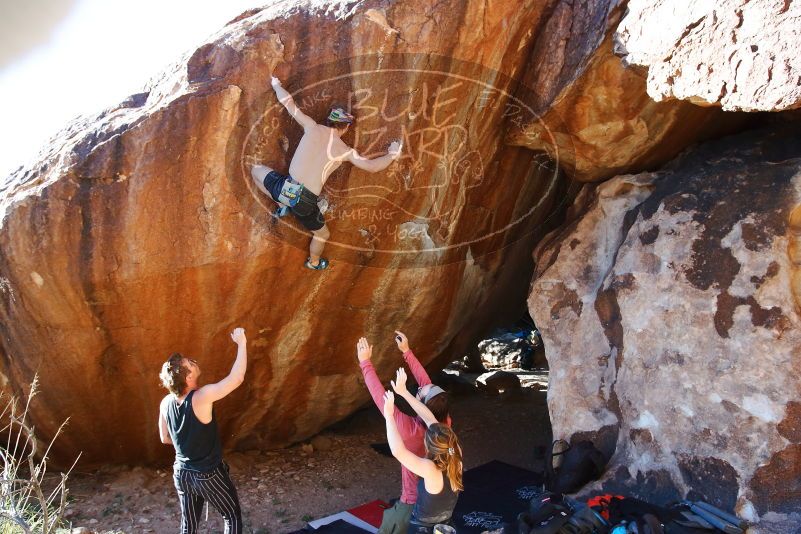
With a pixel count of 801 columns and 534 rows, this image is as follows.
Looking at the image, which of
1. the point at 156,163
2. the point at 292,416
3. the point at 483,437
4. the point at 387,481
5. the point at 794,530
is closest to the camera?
the point at 794,530

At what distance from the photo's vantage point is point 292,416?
6145 mm

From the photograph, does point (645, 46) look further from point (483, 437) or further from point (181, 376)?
point (483, 437)

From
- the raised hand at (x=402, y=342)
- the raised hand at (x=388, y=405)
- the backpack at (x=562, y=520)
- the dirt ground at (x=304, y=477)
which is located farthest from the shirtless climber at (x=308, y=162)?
the backpack at (x=562, y=520)

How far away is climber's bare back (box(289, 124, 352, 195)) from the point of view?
4.64 m

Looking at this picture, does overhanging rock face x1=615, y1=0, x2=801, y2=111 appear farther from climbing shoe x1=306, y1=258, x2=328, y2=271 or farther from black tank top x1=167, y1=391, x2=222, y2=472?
black tank top x1=167, y1=391, x2=222, y2=472

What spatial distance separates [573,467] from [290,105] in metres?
2.90

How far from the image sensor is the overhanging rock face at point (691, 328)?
3.75 m

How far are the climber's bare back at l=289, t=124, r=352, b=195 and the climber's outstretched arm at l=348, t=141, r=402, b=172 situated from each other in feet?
0.35

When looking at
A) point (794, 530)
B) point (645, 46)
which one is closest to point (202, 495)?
point (794, 530)

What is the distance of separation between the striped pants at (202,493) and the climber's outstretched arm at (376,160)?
2141mm

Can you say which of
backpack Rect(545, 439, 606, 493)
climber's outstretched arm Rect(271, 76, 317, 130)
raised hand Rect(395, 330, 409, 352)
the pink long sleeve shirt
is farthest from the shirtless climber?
backpack Rect(545, 439, 606, 493)

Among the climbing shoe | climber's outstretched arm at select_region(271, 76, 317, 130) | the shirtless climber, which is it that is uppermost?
climber's outstretched arm at select_region(271, 76, 317, 130)

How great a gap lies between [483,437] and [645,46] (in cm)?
389

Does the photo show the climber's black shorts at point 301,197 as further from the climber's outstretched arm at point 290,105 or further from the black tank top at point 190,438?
the black tank top at point 190,438
